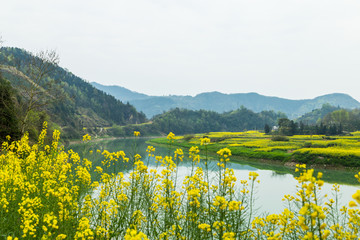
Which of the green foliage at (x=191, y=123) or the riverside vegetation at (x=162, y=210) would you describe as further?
the green foliage at (x=191, y=123)

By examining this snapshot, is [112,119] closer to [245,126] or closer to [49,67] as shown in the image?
[245,126]

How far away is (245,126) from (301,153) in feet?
549

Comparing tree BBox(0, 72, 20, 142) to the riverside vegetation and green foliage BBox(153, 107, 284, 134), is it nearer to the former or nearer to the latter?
the riverside vegetation

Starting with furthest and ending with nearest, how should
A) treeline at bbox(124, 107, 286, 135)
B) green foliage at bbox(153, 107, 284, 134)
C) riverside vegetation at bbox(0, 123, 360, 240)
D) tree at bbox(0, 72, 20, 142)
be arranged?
green foliage at bbox(153, 107, 284, 134) → treeline at bbox(124, 107, 286, 135) → tree at bbox(0, 72, 20, 142) → riverside vegetation at bbox(0, 123, 360, 240)

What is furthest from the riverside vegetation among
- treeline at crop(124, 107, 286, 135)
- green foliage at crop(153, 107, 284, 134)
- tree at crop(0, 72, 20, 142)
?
green foliage at crop(153, 107, 284, 134)

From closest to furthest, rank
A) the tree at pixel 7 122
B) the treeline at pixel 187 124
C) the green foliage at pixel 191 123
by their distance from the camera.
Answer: the tree at pixel 7 122
the treeline at pixel 187 124
the green foliage at pixel 191 123

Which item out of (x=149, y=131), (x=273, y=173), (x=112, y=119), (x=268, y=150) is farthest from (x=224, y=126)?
(x=273, y=173)

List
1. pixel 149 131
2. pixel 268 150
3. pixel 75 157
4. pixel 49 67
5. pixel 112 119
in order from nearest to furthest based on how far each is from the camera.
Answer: pixel 75 157 → pixel 49 67 → pixel 268 150 → pixel 149 131 → pixel 112 119

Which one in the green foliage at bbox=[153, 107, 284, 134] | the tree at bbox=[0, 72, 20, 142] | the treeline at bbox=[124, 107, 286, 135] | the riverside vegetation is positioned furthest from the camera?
the green foliage at bbox=[153, 107, 284, 134]

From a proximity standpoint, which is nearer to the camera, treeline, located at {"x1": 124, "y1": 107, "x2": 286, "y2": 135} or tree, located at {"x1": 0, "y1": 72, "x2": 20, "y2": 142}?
tree, located at {"x1": 0, "y1": 72, "x2": 20, "y2": 142}

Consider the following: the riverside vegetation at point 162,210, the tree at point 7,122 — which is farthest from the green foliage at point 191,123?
the riverside vegetation at point 162,210

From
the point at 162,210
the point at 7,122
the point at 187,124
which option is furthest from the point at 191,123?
the point at 162,210

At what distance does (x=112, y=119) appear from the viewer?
173250 mm

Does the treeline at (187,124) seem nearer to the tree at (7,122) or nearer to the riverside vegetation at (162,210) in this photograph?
the tree at (7,122)
